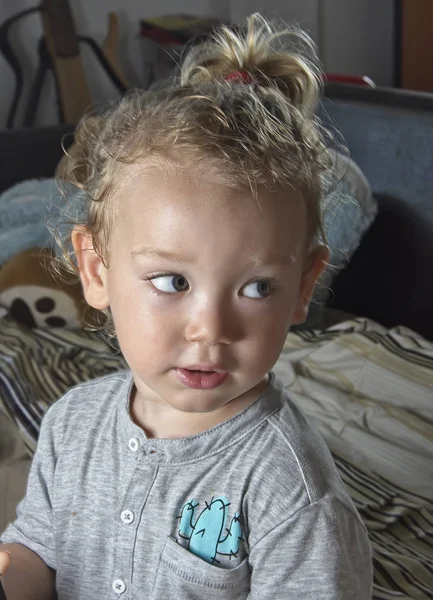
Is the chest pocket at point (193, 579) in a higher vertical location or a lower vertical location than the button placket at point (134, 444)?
lower

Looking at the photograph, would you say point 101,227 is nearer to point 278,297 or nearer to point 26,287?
point 278,297

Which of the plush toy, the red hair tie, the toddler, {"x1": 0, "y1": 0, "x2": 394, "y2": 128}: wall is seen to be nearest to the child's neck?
the toddler

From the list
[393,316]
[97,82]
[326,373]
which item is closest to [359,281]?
[393,316]

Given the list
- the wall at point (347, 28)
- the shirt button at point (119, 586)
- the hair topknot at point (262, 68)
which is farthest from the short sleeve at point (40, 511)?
the wall at point (347, 28)

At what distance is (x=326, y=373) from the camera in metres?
1.53

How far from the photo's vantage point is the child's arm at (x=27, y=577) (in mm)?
846

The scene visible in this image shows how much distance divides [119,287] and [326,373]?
0.83m

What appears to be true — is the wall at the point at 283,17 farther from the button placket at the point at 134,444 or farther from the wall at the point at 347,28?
the button placket at the point at 134,444

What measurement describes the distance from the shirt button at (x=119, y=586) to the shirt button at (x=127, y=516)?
2.3 inches

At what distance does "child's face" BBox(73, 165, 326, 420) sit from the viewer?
69cm

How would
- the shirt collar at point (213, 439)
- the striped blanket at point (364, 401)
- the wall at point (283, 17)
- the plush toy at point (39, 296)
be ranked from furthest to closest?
the wall at point (283, 17) < the plush toy at point (39, 296) < the striped blanket at point (364, 401) < the shirt collar at point (213, 439)

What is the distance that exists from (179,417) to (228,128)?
29 centimetres

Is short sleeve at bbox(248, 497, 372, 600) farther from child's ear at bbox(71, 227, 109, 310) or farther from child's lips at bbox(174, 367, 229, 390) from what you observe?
child's ear at bbox(71, 227, 109, 310)

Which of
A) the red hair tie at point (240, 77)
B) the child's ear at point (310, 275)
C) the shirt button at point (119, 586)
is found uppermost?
the red hair tie at point (240, 77)
